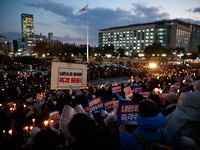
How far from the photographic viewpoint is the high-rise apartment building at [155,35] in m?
79.8

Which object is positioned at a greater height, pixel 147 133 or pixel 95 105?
pixel 147 133

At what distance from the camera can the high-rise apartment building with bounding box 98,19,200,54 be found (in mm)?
79750

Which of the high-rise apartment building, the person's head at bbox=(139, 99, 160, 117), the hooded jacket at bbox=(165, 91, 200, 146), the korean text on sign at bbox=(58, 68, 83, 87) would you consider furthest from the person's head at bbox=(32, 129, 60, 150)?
the high-rise apartment building

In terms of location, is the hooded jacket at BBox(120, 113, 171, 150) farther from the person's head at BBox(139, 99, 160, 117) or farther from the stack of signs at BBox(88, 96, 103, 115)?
the stack of signs at BBox(88, 96, 103, 115)

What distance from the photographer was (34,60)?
37.2 meters

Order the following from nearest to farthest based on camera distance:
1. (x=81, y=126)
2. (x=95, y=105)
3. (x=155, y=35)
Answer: (x=81, y=126) < (x=95, y=105) < (x=155, y=35)

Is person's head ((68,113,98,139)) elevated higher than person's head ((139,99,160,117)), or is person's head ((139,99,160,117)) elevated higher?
person's head ((139,99,160,117))

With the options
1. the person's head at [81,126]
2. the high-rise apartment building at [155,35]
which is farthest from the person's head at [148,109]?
the high-rise apartment building at [155,35]

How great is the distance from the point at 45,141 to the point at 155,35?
301 feet

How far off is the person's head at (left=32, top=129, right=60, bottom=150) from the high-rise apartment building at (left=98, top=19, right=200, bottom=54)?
8984cm

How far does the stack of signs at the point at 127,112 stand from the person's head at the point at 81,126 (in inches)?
44.0

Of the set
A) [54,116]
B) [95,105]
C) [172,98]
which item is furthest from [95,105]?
[172,98]

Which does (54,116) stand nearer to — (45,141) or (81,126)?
(45,141)

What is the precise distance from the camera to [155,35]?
83000mm
